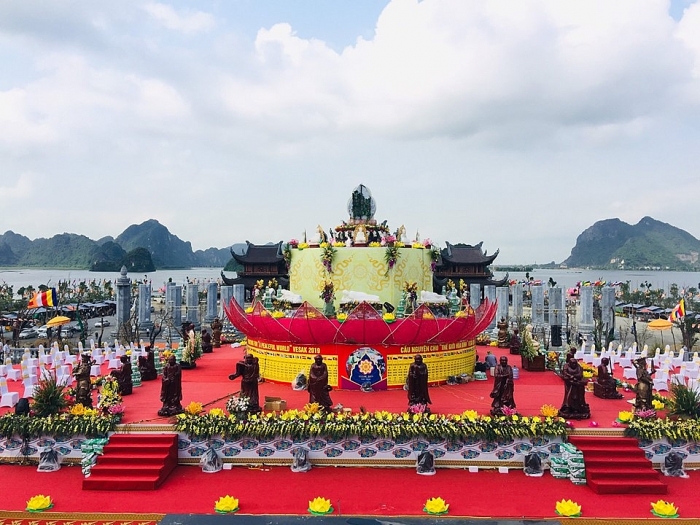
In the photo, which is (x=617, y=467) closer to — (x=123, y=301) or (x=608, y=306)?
(x=608, y=306)

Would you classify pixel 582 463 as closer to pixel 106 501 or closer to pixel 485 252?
pixel 106 501

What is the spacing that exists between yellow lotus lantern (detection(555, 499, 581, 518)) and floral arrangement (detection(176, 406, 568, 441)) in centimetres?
179

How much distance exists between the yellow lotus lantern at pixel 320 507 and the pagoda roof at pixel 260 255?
3685 centimetres

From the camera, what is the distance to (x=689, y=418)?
32.8 feet

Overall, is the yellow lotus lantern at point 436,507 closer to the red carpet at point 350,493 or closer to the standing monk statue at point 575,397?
the red carpet at point 350,493

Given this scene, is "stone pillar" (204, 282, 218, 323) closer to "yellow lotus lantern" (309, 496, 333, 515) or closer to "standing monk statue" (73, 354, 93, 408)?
"standing monk statue" (73, 354, 93, 408)

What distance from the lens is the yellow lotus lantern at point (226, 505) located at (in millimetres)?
7874

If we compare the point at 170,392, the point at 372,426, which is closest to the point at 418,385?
the point at 372,426

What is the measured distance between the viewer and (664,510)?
7750mm

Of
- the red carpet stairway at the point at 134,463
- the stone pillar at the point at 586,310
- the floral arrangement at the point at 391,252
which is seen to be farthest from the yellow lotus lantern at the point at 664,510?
the stone pillar at the point at 586,310

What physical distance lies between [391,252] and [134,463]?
12099 millimetres

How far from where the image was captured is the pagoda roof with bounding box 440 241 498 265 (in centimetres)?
4375

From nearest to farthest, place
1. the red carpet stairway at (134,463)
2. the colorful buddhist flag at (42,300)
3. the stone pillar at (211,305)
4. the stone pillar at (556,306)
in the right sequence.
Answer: the red carpet stairway at (134,463)
the colorful buddhist flag at (42,300)
the stone pillar at (556,306)
the stone pillar at (211,305)

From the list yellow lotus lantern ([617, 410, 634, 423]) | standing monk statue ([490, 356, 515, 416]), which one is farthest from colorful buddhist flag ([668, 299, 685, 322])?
standing monk statue ([490, 356, 515, 416])
